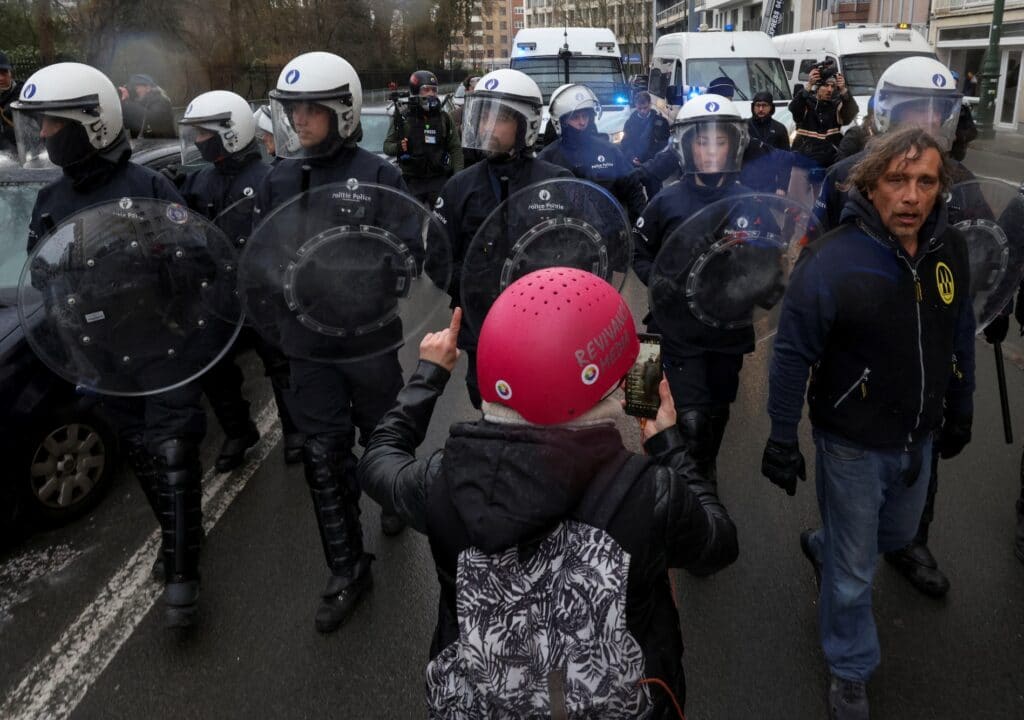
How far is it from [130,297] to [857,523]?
2720 millimetres

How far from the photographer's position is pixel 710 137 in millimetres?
3637

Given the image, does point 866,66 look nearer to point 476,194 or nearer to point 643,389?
point 476,194

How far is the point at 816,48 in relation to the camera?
17359 mm

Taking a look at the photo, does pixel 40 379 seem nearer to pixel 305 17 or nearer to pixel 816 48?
pixel 816 48

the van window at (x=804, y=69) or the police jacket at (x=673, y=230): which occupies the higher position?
the van window at (x=804, y=69)

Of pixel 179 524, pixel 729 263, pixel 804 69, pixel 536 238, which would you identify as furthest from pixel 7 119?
pixel 804 69

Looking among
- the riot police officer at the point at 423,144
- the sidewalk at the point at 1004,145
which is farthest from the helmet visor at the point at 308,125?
the sidewalk at the point at 1004,145

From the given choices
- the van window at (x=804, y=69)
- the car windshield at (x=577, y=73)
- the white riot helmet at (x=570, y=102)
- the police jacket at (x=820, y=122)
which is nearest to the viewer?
the white riot helmet at (x=570, y=102)

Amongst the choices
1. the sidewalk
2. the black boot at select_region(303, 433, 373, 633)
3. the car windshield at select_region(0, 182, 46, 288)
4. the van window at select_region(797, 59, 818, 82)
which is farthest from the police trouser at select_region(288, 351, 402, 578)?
the sidewalk

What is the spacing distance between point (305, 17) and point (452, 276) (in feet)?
105

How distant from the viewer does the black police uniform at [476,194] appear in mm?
3625

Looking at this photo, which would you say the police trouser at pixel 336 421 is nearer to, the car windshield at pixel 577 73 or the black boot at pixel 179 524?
the black boot at pixel 179 524

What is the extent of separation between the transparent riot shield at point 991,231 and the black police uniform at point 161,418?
10.5 feet

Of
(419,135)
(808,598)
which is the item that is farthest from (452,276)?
(419,135)
